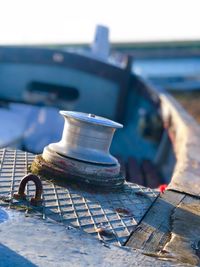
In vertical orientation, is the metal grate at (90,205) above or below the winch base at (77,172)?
below

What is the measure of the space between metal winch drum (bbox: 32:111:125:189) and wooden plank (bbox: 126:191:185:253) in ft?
0.86

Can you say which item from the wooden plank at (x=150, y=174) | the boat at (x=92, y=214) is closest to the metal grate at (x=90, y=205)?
the boat at (x=92, y=214)

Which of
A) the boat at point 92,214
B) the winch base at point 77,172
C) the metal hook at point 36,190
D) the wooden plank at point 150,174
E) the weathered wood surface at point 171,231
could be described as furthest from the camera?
the wooden plank at point 150,174

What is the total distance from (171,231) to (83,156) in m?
0.58

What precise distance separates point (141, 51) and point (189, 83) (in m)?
4.04

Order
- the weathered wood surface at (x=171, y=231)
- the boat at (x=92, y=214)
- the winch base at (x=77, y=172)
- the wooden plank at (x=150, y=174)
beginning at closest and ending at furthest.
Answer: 1. the boat at (x=92, y=214)
2. the weathered wood surface at (x=171, y=231)
3. the winch base at (x=77, y=172)
4. the wooden plank at (x=150, y=174)

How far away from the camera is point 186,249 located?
2.11 m

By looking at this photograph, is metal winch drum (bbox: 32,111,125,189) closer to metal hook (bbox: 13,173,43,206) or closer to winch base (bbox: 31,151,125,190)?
winch base (bbox: 31,151,125,190)

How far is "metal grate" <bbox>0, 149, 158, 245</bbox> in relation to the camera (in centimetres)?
213

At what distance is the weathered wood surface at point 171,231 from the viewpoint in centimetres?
205

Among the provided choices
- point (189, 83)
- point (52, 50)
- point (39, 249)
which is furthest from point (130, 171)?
point (189, 83)

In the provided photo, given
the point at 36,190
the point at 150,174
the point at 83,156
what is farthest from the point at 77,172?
the point at 150,174

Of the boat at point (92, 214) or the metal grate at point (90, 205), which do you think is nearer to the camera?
the boat at point (92, 214)

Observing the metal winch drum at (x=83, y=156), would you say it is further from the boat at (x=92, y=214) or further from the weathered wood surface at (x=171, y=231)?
the weathered wood surface at (x=171, y=231)
